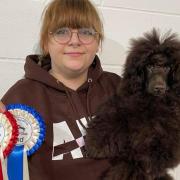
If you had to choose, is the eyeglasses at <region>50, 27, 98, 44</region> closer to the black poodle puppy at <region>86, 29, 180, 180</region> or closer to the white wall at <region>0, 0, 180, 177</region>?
the black poodle puppy at <region>86, 29, 180, 180</region>

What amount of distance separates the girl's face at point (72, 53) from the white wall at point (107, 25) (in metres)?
0.35

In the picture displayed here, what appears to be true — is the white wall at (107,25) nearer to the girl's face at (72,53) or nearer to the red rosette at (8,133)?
the girl's face at (72,53)

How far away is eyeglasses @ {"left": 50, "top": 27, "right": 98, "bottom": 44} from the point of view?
1.30 meters

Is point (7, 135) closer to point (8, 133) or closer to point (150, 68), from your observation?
point (8, 133)

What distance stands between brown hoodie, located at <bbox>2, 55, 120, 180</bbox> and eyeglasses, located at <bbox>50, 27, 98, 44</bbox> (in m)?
0.13

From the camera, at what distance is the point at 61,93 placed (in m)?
1.35

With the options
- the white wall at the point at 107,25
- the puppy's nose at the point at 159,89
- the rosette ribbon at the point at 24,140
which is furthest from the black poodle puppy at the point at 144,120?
the white wall at the point at 107,25

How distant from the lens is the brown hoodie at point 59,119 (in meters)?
1.24

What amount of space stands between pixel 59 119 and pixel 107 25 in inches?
27.2

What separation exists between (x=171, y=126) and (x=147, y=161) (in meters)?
0.13

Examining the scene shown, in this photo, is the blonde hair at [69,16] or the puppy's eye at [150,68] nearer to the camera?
the puppy's eye at [150,68]

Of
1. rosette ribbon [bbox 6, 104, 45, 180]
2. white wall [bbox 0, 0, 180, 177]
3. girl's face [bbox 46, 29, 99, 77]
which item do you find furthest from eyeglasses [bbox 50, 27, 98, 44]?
white wall [bbox 0, 0, 180, 177]

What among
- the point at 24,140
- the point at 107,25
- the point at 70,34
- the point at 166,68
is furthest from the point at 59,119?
the point at 107,25

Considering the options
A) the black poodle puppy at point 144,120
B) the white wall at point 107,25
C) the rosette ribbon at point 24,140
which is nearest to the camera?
the black poodle puppy at point 144,120
